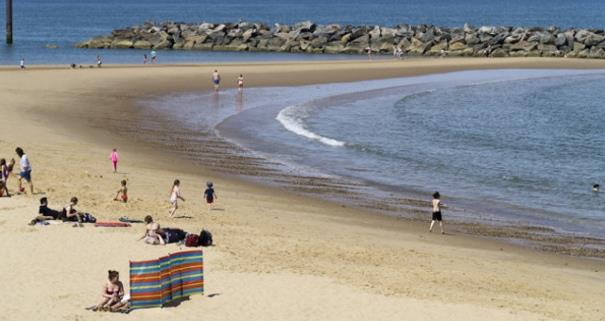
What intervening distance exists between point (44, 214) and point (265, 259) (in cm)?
601

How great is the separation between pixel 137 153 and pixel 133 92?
2067 cm

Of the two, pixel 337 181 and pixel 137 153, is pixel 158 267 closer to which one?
pixel 337 181

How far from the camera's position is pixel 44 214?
2544cm

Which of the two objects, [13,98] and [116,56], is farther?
[116,56]

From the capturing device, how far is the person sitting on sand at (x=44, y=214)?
82.8ft

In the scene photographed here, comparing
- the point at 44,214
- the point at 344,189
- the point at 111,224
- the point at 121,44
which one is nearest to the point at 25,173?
the point at 44,214

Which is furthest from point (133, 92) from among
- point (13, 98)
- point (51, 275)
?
point (51, 275)

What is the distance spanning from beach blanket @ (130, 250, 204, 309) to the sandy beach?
0.29m

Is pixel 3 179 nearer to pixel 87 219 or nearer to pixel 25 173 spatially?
pixel 25 173

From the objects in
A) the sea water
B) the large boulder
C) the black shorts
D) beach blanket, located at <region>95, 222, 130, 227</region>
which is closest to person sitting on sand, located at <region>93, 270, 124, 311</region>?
beach blanket, located at <region>95, 222, 130, 227</region>

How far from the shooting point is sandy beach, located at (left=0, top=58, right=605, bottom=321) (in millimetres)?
20172

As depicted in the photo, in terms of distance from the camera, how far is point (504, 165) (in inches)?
1533

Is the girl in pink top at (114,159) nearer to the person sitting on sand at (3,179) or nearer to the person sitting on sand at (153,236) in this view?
the person sitting on sand at (3,179)

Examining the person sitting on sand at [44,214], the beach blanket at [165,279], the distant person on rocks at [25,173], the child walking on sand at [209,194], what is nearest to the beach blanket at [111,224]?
the person sitting on sand at [44,214]
